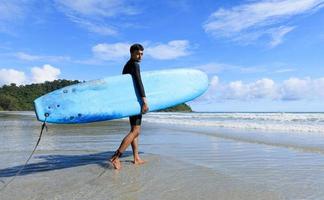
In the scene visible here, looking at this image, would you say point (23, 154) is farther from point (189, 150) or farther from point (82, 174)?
point (189, 150)

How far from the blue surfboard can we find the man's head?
0.35 meters

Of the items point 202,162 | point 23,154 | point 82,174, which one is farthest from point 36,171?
point 202,162

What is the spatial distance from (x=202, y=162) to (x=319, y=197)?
2429 millimetres

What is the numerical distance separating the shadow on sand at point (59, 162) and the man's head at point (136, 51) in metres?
1.61

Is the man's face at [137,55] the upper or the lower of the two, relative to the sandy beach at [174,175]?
upper

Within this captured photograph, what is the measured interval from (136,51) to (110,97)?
81cm

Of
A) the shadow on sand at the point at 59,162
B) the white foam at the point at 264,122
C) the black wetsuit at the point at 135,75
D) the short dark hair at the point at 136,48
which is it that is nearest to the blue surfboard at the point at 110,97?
the black wetsuit at the point at 135,75

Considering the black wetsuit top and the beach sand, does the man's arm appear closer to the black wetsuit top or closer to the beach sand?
the black wetsuit top

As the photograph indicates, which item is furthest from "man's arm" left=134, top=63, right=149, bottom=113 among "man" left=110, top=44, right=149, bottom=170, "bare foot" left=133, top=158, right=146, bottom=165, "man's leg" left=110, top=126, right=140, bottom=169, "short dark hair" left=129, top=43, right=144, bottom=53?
"bare foot" left=133, top=158, right=146, bottom=165

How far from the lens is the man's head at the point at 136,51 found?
18.6ft


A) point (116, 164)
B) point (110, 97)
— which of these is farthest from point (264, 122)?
point (116, 164)

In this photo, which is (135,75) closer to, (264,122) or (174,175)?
(174,175)

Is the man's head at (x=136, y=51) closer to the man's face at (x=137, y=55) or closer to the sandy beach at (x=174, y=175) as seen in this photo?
the man's face at (x=137, y=55)

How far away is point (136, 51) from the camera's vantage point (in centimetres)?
566
